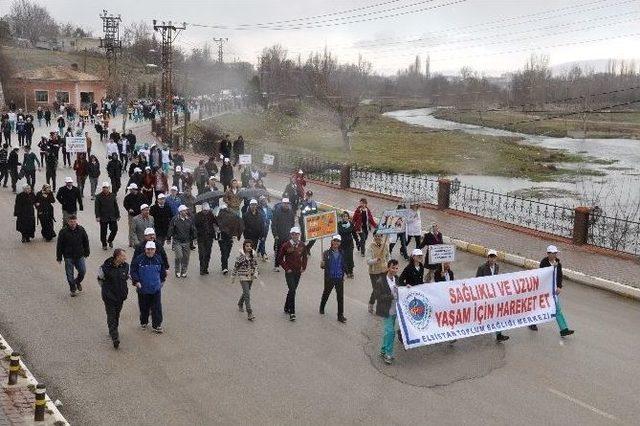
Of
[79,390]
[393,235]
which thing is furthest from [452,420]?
[393,235]

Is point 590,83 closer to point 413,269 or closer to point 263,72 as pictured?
point 263,72

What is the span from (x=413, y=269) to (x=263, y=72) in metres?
81.4

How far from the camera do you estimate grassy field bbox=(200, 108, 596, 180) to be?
142 ft

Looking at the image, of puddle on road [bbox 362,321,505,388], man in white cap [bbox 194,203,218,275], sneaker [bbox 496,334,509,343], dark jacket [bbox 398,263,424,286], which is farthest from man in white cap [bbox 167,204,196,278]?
sneaker [bbox 496,334,509,343]

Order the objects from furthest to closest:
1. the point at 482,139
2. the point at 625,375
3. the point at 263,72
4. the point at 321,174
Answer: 1. the point at 263,72
2. the point at 482,139
3. the point at 321,174
4. the point at 625,375

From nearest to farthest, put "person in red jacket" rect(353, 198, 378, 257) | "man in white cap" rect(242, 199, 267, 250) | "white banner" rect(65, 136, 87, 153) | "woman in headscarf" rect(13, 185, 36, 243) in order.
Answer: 1. "man in white cap" rect(242, 199, 267, 250)
2. "woman in headscarf" rect(13, 185, 36, 243)
3. "person in red jacket" rect(353, 198, 378, 257)
4. "white banner" rect(65, 136, 87, 153)

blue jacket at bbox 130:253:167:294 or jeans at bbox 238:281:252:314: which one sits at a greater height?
blue jacket at bbox 130:253:167:294

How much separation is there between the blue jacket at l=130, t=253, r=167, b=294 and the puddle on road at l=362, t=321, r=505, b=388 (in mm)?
3151

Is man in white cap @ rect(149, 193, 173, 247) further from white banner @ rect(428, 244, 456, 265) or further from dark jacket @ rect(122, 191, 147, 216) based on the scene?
white banner @ rect(428, 244, 456, 265)

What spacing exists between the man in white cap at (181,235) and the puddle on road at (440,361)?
13.6 feet

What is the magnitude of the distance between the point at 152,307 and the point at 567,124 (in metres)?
75.1

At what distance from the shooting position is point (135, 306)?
443 inches

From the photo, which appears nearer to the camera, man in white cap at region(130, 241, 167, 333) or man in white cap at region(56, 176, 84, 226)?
man in white cap at region(130, 241, 167, 333)

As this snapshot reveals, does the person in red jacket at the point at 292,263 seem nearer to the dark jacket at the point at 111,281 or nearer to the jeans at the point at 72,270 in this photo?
the dark jacket at the point at 111,281
